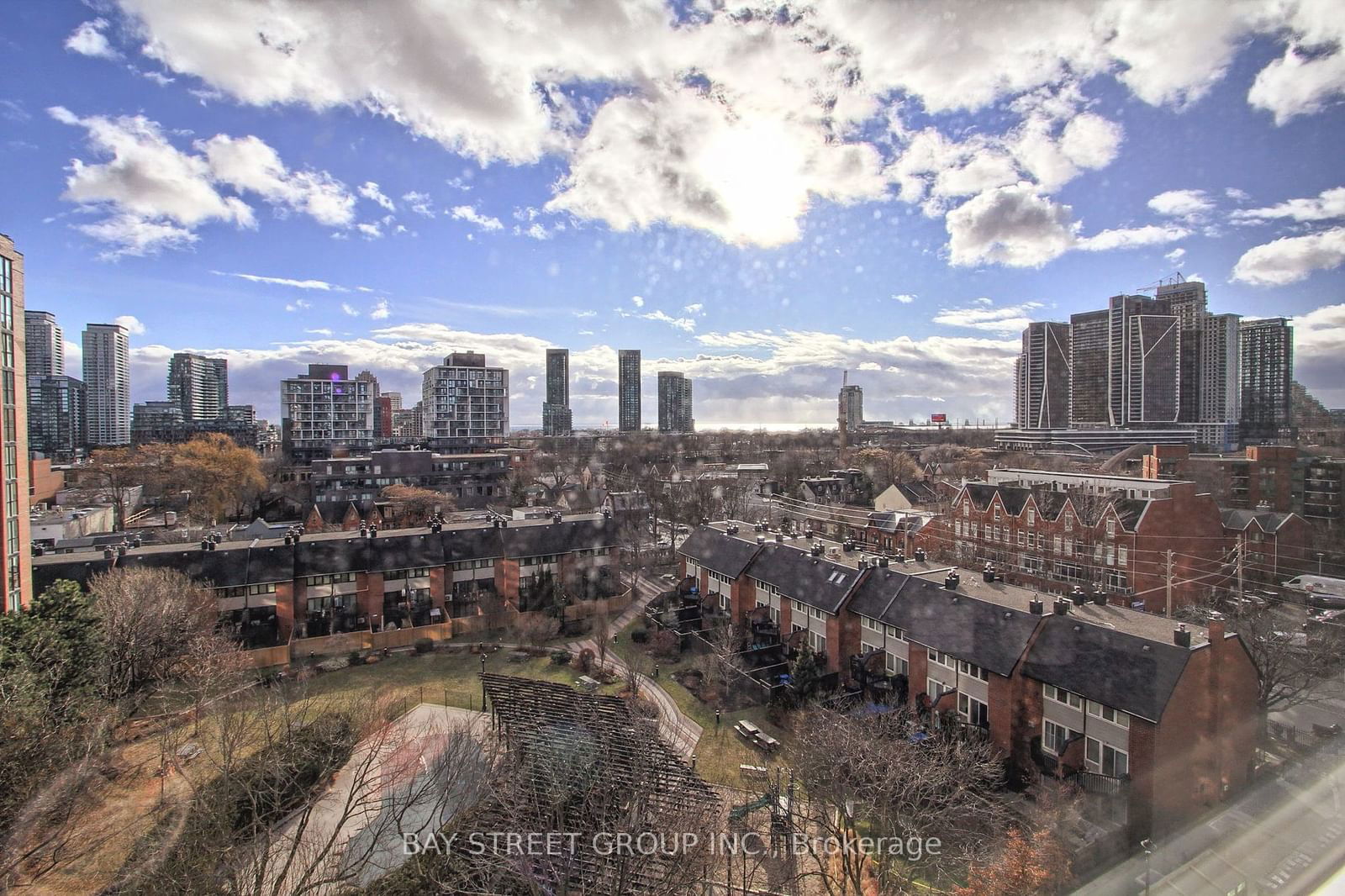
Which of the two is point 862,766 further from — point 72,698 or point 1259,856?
point 72,698

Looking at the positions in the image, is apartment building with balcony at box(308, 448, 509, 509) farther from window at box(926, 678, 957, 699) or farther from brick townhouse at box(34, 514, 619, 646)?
window at box(926, 678, 957, 699)

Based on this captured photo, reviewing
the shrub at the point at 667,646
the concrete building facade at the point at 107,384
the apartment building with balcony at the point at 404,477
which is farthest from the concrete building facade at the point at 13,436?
the concrete building facade at the point at 107,384

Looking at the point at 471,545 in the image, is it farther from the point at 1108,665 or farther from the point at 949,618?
the point at 1108,665

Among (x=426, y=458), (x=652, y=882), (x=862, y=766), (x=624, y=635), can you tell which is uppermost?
(x=426, y=458)

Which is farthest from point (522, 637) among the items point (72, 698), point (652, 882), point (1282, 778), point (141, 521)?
point (141, 521)

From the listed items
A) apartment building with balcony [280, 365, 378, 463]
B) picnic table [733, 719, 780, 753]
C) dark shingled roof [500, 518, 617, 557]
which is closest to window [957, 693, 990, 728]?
picnic table [733, 719, 780, 753]

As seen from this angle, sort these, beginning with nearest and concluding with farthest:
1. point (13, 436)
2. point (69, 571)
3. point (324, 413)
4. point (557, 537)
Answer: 1. point (13, 436)
2. point (69, 571)
3. point (557, 537)
4. point (324, 413)

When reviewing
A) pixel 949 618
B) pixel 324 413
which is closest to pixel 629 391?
pixel 324 413
